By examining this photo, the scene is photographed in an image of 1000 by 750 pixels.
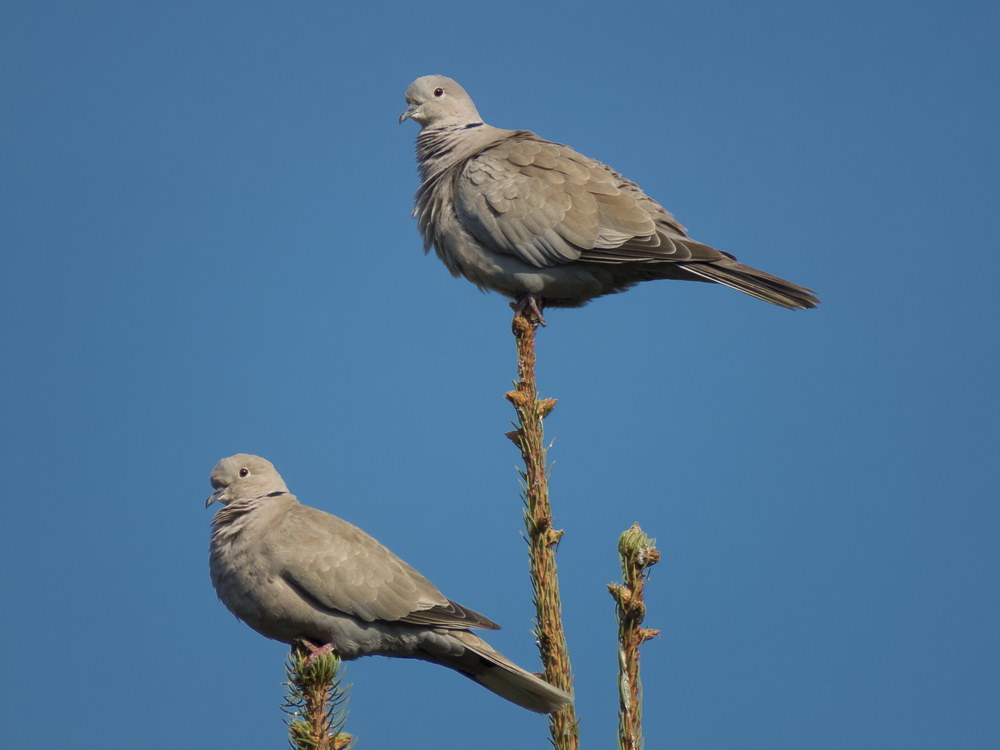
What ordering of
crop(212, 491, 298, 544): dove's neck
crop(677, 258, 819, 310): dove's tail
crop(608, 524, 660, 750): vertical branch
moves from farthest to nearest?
crop(677, 258, 819, 310): dove's tail < crop(212, 491, 298, 544): dove's neck < crop(608, 524, 660, 750): vertical branch

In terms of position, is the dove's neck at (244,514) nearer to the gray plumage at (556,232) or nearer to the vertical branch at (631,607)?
the gray plumage at (556,232)

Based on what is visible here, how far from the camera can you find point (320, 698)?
347 cm

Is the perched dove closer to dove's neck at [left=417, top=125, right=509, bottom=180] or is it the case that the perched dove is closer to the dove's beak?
dove's neck at [left=417, top=125, right=509, bottom=180]

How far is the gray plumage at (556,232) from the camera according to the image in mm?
5664

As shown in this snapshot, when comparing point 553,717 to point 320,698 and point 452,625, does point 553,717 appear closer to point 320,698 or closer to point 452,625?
point 320,698

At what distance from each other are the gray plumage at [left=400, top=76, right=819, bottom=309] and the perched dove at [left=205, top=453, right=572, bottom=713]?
1.78m

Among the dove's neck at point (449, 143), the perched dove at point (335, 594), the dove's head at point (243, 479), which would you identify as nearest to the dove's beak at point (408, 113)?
the dove's neck at point (449, 143)

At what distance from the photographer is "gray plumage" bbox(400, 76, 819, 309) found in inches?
223

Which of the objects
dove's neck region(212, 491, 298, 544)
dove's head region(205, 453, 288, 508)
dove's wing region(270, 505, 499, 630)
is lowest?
dove's wing region(270, 505, 499, 630)

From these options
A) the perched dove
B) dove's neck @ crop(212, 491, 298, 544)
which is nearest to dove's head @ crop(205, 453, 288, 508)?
dove's neck @ crop(212, 491, 298, 544)

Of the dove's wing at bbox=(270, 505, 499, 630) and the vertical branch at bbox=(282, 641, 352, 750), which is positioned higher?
the dove's wing at bbox=(270, 505, 499, 630)

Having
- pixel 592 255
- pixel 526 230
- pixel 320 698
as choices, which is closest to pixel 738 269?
pixel 592 255

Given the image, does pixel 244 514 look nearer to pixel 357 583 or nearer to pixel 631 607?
pixel 357 583

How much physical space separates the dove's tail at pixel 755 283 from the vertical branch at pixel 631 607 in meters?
2.64
